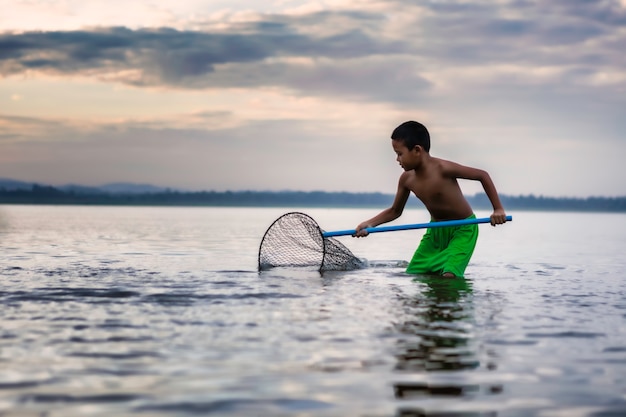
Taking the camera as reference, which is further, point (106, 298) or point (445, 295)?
point (445, 295)

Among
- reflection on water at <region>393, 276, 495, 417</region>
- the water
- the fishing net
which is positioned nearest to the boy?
the water

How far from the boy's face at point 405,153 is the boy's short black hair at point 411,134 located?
4 centimetres

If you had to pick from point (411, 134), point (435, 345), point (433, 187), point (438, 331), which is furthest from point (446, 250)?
point (435, 345)

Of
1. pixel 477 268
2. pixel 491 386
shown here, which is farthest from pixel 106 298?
pixel 477 268

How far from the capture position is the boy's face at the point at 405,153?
9438mm

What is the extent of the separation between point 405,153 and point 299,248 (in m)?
3.02

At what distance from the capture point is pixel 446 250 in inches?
394

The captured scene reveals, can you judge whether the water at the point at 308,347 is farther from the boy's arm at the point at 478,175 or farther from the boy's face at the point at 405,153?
the boy's face at the point at 405,153

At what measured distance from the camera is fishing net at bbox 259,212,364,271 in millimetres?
11312

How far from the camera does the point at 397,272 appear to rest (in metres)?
11.0

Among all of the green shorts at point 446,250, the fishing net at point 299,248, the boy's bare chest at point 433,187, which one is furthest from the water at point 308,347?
the fishing net at point 299,248

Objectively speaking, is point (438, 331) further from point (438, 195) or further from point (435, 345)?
point (438, 195)

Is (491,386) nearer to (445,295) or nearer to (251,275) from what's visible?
(445,295)

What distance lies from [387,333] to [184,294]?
2.95 meters
